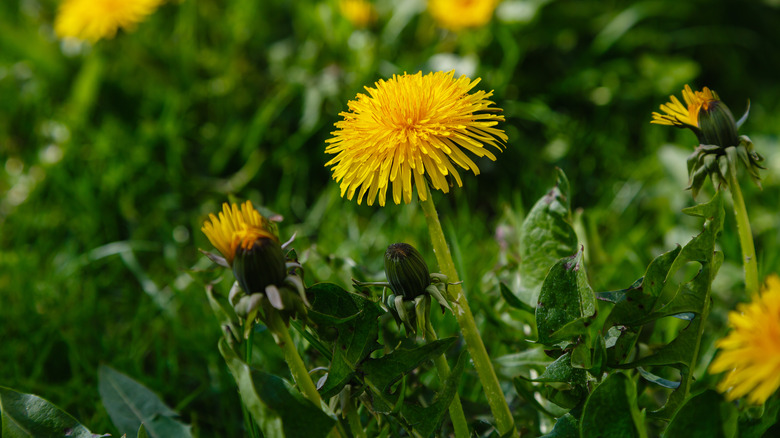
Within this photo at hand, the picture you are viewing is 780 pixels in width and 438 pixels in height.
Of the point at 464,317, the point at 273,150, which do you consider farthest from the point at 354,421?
the point at 273,150

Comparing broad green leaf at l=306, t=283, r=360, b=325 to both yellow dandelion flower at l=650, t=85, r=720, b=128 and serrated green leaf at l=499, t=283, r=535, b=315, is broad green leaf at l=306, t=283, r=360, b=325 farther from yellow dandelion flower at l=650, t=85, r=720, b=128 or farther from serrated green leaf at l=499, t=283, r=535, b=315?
yellow dandelion flower at l=650, t=85, r=720, b=128

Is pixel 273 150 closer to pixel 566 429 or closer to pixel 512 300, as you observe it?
pixel 512 300

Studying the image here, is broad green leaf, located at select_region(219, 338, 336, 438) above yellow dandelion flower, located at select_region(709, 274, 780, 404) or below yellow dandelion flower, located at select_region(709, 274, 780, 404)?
below

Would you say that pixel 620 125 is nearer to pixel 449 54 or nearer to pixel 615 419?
pixel 449 54

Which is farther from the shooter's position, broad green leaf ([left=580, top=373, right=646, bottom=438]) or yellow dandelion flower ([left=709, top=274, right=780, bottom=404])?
broad green leaf ([left=580, top=373, right=646, bottom=438])

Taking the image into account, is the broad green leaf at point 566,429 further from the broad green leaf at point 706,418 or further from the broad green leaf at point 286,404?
the broad green leaf at point 286,404

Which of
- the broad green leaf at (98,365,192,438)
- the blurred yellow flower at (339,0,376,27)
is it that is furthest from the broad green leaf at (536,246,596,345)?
the blurred yellow flower at (339,0,376,27)
